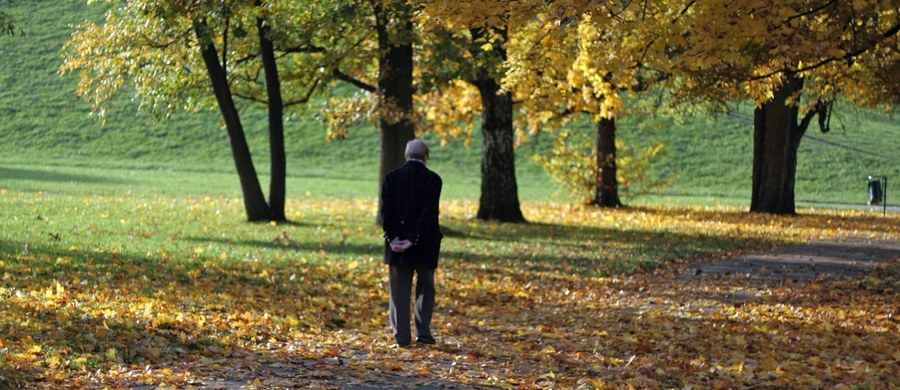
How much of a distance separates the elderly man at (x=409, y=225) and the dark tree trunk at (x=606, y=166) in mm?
27317

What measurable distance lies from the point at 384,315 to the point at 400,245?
2.76 meters

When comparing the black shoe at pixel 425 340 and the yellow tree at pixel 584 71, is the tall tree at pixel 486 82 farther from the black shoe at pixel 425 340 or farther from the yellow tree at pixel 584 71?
the black shoe at pixel 425 340

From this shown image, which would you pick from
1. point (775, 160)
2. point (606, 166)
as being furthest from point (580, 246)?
point (606, 166)

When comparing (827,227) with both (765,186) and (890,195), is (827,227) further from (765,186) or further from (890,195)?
(890,195)

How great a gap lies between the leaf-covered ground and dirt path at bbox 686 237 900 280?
1.83 feet

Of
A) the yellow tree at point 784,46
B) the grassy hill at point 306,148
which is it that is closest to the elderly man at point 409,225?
the yellow tree at point 784,46

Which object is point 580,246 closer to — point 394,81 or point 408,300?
point 394,81

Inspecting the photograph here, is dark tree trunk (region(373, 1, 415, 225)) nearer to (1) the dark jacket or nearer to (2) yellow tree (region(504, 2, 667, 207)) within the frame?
(2) yellow tree (region(504, 2, 667, 207))

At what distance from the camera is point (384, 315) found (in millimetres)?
13188

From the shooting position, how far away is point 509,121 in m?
28.4

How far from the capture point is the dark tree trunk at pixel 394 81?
2144cm

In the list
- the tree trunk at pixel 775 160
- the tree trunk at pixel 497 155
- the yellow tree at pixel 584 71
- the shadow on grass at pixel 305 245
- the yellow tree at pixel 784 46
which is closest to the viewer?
the yellow tree at pixel 784 46

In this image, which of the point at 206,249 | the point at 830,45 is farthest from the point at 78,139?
the point at 830,45

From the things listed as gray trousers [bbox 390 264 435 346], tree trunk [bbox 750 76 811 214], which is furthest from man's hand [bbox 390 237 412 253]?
tree trunk [bbox 750 76 811 214]
